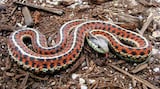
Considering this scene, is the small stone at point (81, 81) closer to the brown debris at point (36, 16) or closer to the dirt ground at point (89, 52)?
the dirt ground at point (89, 52)

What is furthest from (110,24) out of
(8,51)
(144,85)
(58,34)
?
(8,51)

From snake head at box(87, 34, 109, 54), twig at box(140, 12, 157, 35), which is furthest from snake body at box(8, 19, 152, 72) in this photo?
twig at box(140, 12, 157, 35)

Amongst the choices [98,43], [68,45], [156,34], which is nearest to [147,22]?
[156,34]

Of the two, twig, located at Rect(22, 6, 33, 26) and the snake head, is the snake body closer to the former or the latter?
the snake head

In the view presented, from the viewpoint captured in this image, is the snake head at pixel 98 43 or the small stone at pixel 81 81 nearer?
the small stone at pixel 81 81

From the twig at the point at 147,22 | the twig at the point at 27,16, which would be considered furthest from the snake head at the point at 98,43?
the twig at the point at 27,16

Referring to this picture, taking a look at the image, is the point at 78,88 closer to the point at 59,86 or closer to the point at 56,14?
the point at 59,86
